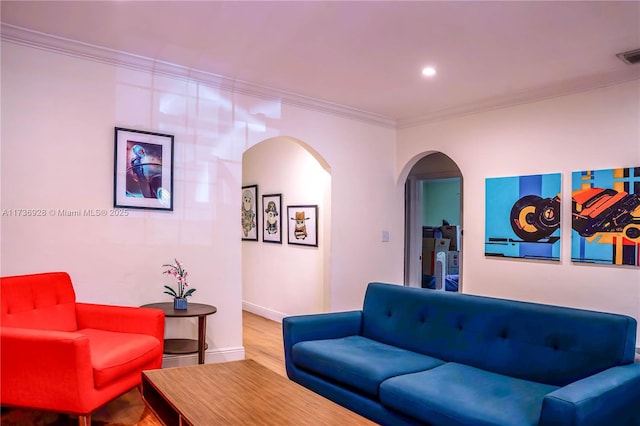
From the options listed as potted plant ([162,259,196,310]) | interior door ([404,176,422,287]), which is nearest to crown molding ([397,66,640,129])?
interior door ([404,176,422,287])

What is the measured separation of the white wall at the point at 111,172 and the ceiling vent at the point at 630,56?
2.59m

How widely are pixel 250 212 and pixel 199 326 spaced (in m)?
3.25

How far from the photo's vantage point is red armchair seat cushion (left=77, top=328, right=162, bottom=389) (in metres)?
2.44

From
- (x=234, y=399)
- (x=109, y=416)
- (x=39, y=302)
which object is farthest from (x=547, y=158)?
(x=39, y=302)

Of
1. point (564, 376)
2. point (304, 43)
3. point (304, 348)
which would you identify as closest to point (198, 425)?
point (304, 348)

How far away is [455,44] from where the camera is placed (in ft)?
10.2

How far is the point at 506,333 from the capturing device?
2.55 metres

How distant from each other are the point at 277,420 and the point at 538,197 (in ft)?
10.9

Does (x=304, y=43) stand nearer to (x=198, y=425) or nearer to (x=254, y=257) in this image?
(x=198, y=425)

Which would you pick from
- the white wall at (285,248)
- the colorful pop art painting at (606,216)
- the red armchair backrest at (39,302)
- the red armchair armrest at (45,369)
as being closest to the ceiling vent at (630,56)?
the colorful pop art painting at (606,216)

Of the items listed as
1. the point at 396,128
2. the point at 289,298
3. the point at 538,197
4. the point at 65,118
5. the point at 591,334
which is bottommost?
the point at 289,298

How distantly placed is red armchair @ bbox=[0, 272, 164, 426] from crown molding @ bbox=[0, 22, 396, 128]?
1.60 metres

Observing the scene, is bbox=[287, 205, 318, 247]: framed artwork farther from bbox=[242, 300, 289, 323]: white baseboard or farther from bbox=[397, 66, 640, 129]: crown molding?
bbox=[397, 66, 640, 129]: crown molding

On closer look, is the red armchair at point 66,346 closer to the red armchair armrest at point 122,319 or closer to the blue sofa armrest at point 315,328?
the red armchair armrest at point 122,319
